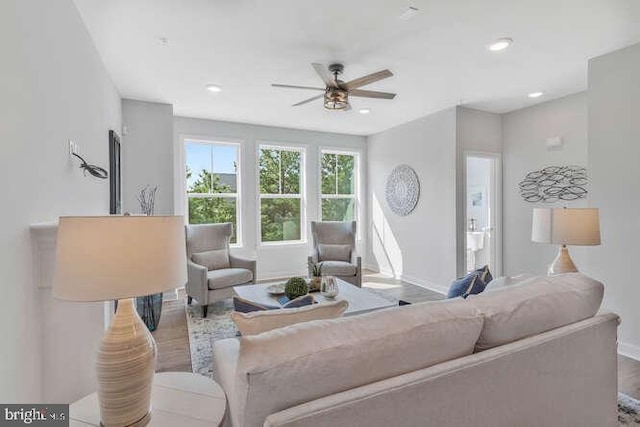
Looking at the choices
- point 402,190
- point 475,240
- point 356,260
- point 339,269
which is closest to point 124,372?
point 339,269

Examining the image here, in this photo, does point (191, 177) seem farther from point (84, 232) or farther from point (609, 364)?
point (609, 364)

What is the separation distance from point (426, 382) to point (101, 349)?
1.08 meters

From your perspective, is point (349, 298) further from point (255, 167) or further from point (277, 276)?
point (255, 167)

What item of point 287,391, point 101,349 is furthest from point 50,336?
point 287,391

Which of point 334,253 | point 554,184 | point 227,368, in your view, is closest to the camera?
point 227,368

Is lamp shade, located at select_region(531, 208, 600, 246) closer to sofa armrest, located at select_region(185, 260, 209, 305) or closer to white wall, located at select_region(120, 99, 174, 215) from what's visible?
sofa armrest, located at select_region(185, 260, 209, 305)

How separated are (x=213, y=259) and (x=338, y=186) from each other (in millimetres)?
2893

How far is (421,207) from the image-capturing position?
5078 mm

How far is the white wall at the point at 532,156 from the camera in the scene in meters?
3.96

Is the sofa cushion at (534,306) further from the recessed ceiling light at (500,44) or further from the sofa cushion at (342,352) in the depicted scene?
the recessed ceiling light at (500,44)

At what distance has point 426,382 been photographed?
1115mm

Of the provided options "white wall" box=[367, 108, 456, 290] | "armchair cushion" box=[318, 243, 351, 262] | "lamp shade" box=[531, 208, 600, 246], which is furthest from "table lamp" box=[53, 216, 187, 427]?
"white wall" box=[367, 108, 456, 290]

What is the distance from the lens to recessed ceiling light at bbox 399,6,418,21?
2.23 m

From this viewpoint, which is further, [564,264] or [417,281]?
[417,281]
